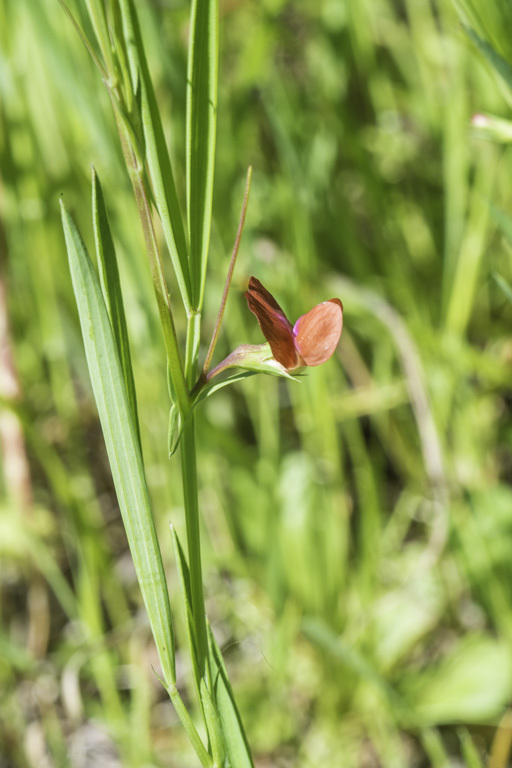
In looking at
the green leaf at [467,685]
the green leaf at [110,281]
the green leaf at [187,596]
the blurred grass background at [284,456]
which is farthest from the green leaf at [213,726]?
the green leaf at [467,685]

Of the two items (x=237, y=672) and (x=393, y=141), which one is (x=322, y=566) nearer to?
(x=237, y=672)

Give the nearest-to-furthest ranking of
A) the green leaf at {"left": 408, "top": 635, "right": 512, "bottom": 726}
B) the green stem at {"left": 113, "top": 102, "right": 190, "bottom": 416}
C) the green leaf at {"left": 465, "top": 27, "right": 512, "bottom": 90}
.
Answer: the green stem at {"left": 113, "top": 102, "right": 190, "bottom": 416} < the green leaf at {"left": 465, "top": 27, "right": 512, "bottom": 90} < the green leaf at {"left": 408, "top": 635, "right": 512, "bottom": 726}

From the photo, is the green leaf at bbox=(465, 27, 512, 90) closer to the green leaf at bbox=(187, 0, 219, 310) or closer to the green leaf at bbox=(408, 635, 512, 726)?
the green leaf at bbox=(187, 0, 219, 310)

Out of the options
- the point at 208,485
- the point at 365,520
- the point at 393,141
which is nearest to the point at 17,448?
the point at 208,485

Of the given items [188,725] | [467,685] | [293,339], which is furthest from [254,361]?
[467,685]

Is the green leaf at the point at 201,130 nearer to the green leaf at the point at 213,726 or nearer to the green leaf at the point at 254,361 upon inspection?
the green leaf at the point at 254,361

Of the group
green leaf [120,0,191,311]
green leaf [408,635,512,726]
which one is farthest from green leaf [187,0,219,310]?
green leaf [408,635,512,726]
